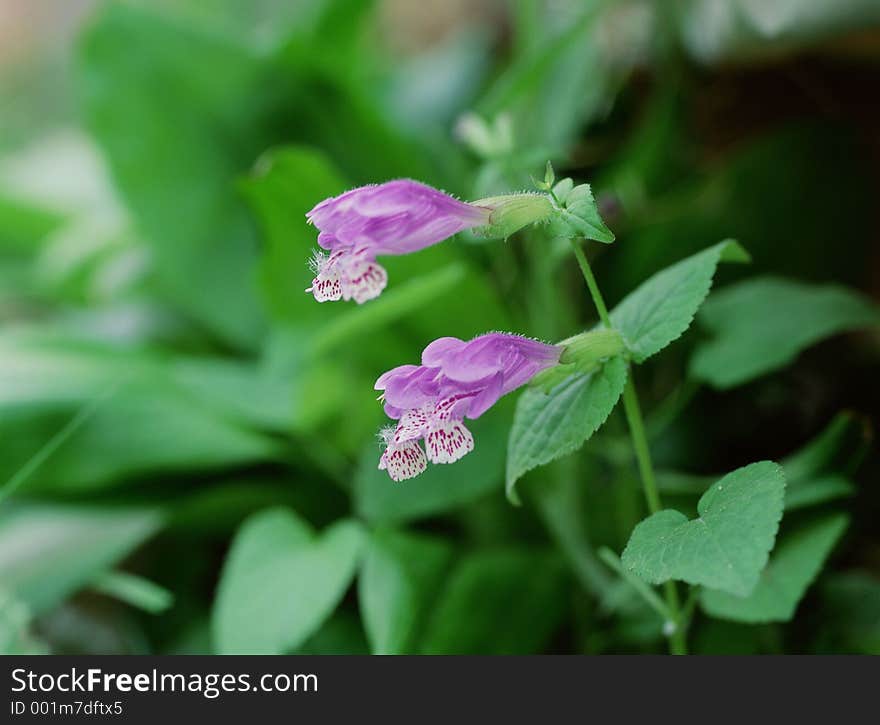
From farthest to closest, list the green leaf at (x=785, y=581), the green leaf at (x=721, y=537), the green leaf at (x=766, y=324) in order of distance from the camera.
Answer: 1. the green leaf at (x=766, y=324)
2. the green leaf at (x=785, y=581)
3. the green leaf at (x=721, y=537)

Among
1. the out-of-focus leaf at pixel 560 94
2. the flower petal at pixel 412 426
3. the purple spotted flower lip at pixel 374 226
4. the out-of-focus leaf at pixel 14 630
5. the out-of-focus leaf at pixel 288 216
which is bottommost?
the flower petal at pixel 412 426

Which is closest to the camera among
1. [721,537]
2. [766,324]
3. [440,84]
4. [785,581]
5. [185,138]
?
[721,537]

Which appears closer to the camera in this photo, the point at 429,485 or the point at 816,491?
→ the point at 816,491

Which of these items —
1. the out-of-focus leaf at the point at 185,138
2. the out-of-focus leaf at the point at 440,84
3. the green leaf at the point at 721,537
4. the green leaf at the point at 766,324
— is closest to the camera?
the green leaf at the point at 721,537

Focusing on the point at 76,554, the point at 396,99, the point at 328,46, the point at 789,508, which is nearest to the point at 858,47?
the point at 789,508

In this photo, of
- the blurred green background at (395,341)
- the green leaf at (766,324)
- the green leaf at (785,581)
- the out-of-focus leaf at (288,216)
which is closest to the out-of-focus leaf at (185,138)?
the blurred green background at (395,341)

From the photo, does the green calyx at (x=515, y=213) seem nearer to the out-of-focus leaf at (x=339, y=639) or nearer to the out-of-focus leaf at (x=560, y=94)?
the out-of-focus leaf at (x=339, y=639)

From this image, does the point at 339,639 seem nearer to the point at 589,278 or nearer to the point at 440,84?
the point at 589,278

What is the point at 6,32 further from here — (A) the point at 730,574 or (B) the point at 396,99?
(A) the point at 730,574

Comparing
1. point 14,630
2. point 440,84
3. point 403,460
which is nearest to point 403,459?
point 403,460
